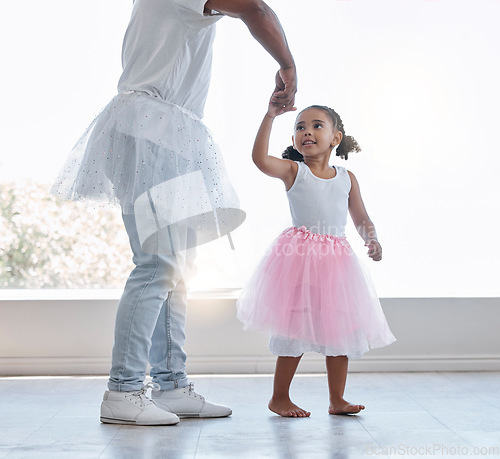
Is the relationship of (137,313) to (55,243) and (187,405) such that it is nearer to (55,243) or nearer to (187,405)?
(187,405)

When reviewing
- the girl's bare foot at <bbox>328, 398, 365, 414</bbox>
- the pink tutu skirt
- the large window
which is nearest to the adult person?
the pink tutu skirt

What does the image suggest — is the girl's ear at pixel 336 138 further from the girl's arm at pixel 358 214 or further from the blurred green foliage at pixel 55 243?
the blurred green foliage at pixel 55 243

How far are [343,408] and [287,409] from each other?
13 cm

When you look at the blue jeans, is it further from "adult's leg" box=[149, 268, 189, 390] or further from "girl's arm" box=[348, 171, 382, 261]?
"girl's arm" box=[348, 171, 382, 261]

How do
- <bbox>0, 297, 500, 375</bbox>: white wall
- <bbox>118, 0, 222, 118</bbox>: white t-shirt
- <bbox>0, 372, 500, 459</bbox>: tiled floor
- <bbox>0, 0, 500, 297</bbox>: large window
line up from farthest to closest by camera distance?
<bbox>0, 0, 500, 297</bbox>: large window < <bbox>0, 297, 500, 375</bbox>: white wall < <bbox>118, 0, 222, 118</bbox>: white t-shirt < <bbox>0, 372, 500, 459</bbox>: tiled floor

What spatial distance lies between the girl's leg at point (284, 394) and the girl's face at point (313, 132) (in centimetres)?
53

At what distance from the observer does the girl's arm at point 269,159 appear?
161 centimetres

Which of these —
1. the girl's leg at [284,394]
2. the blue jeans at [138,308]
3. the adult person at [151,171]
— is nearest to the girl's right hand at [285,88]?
the adult person at [151,171]

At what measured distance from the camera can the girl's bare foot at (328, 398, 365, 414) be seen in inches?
63.3

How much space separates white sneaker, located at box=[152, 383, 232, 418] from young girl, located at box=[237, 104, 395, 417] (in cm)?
14

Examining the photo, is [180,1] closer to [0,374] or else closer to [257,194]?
[257,194]

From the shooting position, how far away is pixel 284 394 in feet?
5.40

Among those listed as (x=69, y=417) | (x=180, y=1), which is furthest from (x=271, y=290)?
(x=180, y=1)

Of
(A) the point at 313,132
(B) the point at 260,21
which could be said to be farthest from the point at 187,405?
(B) the point at 260,21
